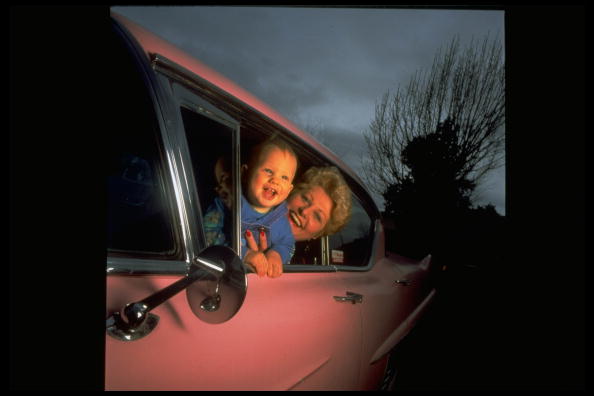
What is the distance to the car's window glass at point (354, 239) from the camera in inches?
102

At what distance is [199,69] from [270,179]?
36.6 inches

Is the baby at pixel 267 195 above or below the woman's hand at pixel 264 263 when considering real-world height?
above

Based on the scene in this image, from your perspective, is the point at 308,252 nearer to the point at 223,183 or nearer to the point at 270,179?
the point at 270,179

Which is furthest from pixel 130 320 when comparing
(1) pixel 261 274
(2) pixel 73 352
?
(1) pixel 261 274

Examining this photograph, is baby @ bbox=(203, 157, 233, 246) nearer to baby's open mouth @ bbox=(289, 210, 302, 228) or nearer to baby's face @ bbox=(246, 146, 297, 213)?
baby's face @ bbox=(246, 146, 297, 213)

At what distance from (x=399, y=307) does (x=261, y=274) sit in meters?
1.58

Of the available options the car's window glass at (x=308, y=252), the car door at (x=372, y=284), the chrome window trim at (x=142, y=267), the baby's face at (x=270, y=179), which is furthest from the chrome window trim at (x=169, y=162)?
the car's window glass at (x=308, y=252)

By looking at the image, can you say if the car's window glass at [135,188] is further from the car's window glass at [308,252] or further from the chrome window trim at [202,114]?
the car's window glass at [308,252]

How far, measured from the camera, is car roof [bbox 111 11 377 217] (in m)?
0.98

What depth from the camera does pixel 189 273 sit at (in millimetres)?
743

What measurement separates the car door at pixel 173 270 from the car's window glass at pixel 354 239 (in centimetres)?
121

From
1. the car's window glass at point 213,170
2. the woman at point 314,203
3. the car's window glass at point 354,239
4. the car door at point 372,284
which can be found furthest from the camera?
the car's window glass at point 354,239

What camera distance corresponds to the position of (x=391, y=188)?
11859 millimetres

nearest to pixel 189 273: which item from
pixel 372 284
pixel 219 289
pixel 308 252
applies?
pixel 219 289
